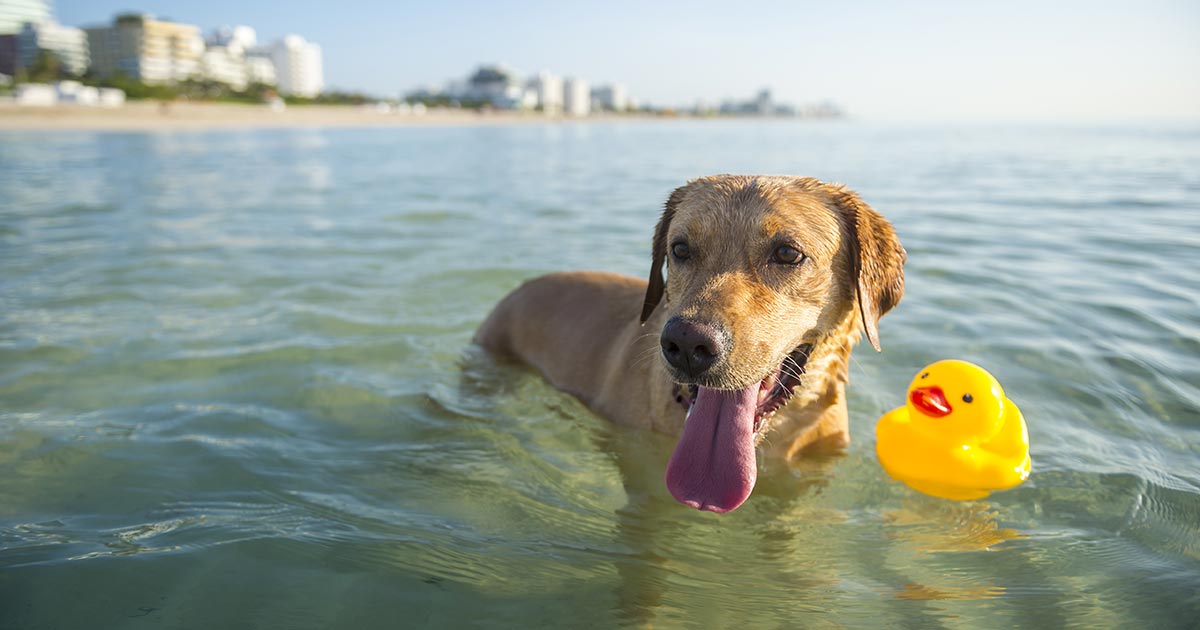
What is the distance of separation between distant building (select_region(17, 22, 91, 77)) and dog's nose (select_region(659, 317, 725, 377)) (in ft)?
588

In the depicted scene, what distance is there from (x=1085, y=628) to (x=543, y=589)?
2.35 m

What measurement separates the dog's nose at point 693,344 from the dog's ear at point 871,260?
112 cm

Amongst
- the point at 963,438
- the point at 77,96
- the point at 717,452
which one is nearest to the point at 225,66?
the point at 77,96

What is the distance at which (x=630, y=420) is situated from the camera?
16.0 ft

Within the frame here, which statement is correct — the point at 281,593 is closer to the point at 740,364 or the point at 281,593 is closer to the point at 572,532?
the point at 572,532

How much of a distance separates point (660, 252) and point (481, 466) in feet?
5.90

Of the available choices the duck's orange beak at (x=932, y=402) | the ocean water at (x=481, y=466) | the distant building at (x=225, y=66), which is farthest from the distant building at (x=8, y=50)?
the duck's orange beak at (x=932, y=402)

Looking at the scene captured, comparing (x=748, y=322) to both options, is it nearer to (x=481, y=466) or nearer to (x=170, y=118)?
(x=481, y=466)

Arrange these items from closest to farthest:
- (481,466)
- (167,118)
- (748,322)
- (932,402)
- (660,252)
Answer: (748,322) < (932,402) < (660,252) < (481,466) < (167,118)

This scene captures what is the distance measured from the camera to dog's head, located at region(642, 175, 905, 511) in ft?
11.4

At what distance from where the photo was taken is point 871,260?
4145mm

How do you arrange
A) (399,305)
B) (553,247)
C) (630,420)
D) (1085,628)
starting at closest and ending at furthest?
(1085,628), (630,420), (399,305), (553,247)

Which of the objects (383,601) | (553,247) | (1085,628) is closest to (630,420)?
(383,601)

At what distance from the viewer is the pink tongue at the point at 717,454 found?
3703 millimetres
